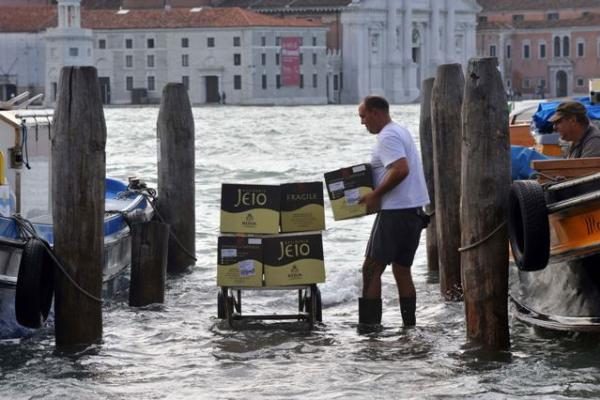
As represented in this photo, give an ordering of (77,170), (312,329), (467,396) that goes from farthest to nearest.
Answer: (312,329) < (77,170) < (467,396)

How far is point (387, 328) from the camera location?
857 centimetres

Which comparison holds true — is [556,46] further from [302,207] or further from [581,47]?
[302,207]

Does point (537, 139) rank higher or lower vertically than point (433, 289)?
higher

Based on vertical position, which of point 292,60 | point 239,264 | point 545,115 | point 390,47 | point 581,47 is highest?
point 390,47

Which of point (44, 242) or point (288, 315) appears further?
point (288, 315)

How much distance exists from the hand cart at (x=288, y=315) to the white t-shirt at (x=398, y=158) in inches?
30.1

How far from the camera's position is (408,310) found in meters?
8.34

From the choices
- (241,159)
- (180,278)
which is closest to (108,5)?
(241,159)

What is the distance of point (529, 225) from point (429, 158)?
360cm

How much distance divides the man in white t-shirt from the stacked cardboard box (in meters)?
0.40

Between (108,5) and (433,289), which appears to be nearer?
(433,289)

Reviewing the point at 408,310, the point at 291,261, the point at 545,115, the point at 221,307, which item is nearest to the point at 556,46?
the point at 545,115

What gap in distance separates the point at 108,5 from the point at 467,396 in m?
97.9

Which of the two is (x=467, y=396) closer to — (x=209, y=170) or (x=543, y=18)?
(x=209, y=170)
